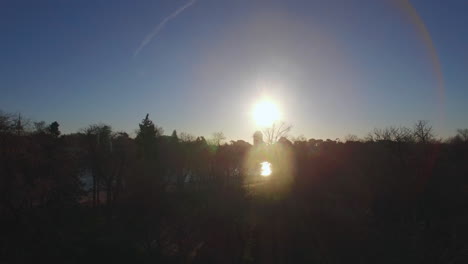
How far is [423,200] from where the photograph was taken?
3309cm

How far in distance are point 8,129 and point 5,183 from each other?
13.3ft

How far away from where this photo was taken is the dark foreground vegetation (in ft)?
69.4

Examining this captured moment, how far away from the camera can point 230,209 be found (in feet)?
95.8

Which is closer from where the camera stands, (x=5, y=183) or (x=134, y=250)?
(x=134, y=250)

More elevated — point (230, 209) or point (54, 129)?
point (54, 129)

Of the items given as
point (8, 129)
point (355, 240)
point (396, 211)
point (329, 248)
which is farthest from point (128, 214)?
point (396, 211)

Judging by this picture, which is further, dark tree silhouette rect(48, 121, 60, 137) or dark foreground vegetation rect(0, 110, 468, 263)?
dark tree silhouette rect(48, 121, 60, 137)

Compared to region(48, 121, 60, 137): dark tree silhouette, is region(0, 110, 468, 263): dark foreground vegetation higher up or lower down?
lower down

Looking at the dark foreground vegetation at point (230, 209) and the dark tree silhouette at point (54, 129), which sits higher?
the dark tree silhouette at point (54, 129)

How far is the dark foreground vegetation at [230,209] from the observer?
21.1 metres

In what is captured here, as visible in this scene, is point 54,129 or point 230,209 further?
point 54,129

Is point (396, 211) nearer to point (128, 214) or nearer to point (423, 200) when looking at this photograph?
point (423, 200)

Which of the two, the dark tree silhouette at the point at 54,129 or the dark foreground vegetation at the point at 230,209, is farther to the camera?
the dark tree silhouette at the point at 54,129

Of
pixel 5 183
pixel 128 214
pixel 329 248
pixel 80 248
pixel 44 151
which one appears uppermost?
pixel 44 151
